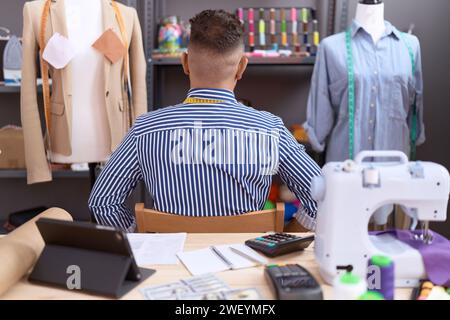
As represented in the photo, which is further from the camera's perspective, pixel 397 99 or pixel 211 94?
pixel 397 99

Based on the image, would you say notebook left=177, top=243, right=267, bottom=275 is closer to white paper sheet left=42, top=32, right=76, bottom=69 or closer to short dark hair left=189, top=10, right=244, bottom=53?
short dark hair left=189, top=10, right=244, bottom=53

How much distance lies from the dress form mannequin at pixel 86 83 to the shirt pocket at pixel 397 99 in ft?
4.71

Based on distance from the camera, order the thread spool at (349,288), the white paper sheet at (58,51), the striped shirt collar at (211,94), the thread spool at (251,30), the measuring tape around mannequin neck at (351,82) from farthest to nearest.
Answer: the thread spool at (251,30), the measuring tape around mannequin neck at (351,82), the white paper sheet at (58,51), the striped shirt collar at (211,94), the thread spool at (349,288)

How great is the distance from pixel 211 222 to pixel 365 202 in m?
0.45

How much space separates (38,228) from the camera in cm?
101

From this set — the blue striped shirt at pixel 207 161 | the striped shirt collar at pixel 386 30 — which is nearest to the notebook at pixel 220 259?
the blue striped shirt at pixel 207 161

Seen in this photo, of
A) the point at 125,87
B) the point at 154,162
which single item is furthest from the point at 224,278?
the point at 125,87

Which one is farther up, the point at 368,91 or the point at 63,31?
the point at 63,31

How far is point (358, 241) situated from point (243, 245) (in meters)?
0.30

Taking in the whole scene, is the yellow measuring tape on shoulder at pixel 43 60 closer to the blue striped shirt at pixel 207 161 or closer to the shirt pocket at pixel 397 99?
→ the blue striped shirt at pixel 207 161

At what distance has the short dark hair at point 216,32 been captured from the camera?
4.93 ft

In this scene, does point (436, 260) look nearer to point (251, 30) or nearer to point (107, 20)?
point (107, 20)

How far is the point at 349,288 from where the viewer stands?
2.56 feet

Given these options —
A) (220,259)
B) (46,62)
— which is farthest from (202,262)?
(46,62)
